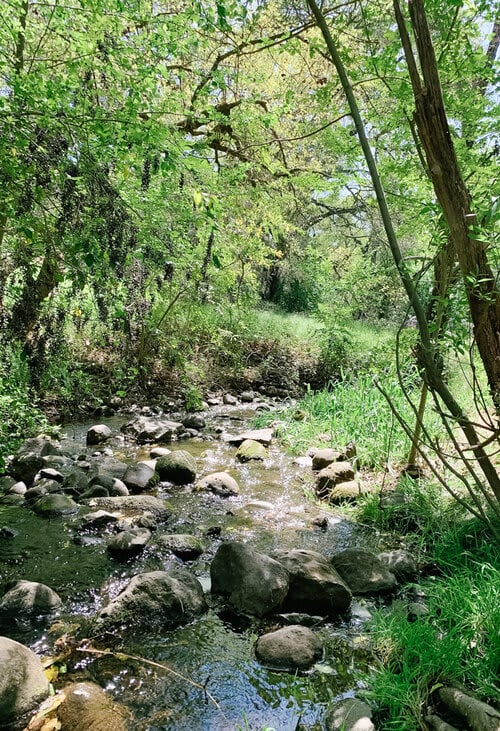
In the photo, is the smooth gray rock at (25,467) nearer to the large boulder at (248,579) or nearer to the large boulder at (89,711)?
the large boulder at (248,579)

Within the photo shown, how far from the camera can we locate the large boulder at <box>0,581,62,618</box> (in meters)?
2.70

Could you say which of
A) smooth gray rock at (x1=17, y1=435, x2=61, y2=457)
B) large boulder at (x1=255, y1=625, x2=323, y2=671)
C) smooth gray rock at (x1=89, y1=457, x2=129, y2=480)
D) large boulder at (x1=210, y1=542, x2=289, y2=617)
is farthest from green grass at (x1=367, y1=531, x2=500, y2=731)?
smooth gray rock at (x1=17, y1=435, x2=61, y2=457)

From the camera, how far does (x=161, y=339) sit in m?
7.77

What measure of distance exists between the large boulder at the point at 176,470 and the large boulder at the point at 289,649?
271 centimetres

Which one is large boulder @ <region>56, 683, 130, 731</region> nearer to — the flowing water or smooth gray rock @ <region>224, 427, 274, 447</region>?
the flowing water

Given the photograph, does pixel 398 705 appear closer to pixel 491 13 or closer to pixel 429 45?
pixel 429 45

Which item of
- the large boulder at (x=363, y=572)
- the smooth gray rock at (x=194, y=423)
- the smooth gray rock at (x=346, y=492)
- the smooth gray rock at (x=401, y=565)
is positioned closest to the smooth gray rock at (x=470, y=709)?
the large boulder at (x=363, y=572)

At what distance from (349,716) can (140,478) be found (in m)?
3.31

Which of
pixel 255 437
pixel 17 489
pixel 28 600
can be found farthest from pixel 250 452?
pixel 28 600

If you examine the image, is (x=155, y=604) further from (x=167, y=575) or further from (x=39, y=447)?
(x=39, y=447)

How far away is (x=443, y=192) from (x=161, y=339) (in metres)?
6.12

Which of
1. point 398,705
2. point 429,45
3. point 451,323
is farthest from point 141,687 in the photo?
point 429,45

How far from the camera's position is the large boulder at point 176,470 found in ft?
17.1

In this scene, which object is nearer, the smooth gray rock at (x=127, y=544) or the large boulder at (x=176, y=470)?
the smooth gray rock at (x=127, y=544)
